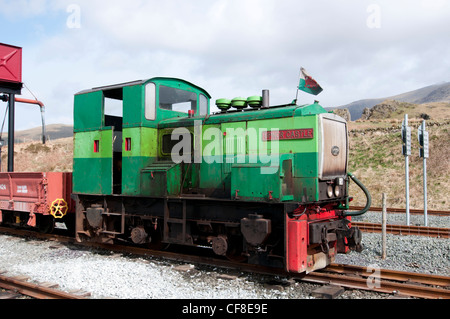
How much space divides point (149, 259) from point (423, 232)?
7.53m

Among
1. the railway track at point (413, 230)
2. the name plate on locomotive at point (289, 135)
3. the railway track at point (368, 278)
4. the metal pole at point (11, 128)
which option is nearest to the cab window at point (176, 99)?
the name plate on locomotive at point (289, 135)

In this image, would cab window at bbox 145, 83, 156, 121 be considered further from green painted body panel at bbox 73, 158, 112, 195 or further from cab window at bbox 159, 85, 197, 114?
green painted body panel at bbox 73, 158, 112, 195

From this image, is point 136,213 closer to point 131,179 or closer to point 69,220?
point 131,179

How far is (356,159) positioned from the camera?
81.1 feet

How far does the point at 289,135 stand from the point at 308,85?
141 cm

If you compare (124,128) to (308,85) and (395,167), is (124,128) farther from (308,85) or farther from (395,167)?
(395,167)

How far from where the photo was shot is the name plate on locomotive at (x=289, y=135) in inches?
258

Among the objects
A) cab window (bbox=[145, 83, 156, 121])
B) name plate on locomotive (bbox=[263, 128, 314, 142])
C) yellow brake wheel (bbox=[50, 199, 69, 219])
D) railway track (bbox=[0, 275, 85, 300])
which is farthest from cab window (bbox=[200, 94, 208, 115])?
railway track (bbox=[0, 275, 85, 300])

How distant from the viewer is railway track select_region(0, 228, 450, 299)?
5598 millimetres

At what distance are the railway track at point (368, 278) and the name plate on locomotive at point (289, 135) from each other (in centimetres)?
236

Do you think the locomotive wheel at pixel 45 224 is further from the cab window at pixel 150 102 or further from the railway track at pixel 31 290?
the cab window at pixel 150 102

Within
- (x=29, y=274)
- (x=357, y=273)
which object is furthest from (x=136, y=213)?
(x=357, y=273)

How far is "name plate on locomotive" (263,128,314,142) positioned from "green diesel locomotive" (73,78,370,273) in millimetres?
19

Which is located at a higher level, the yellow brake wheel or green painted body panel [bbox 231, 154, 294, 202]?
green painted body panel [bbox 231, 154, 294, 202]
